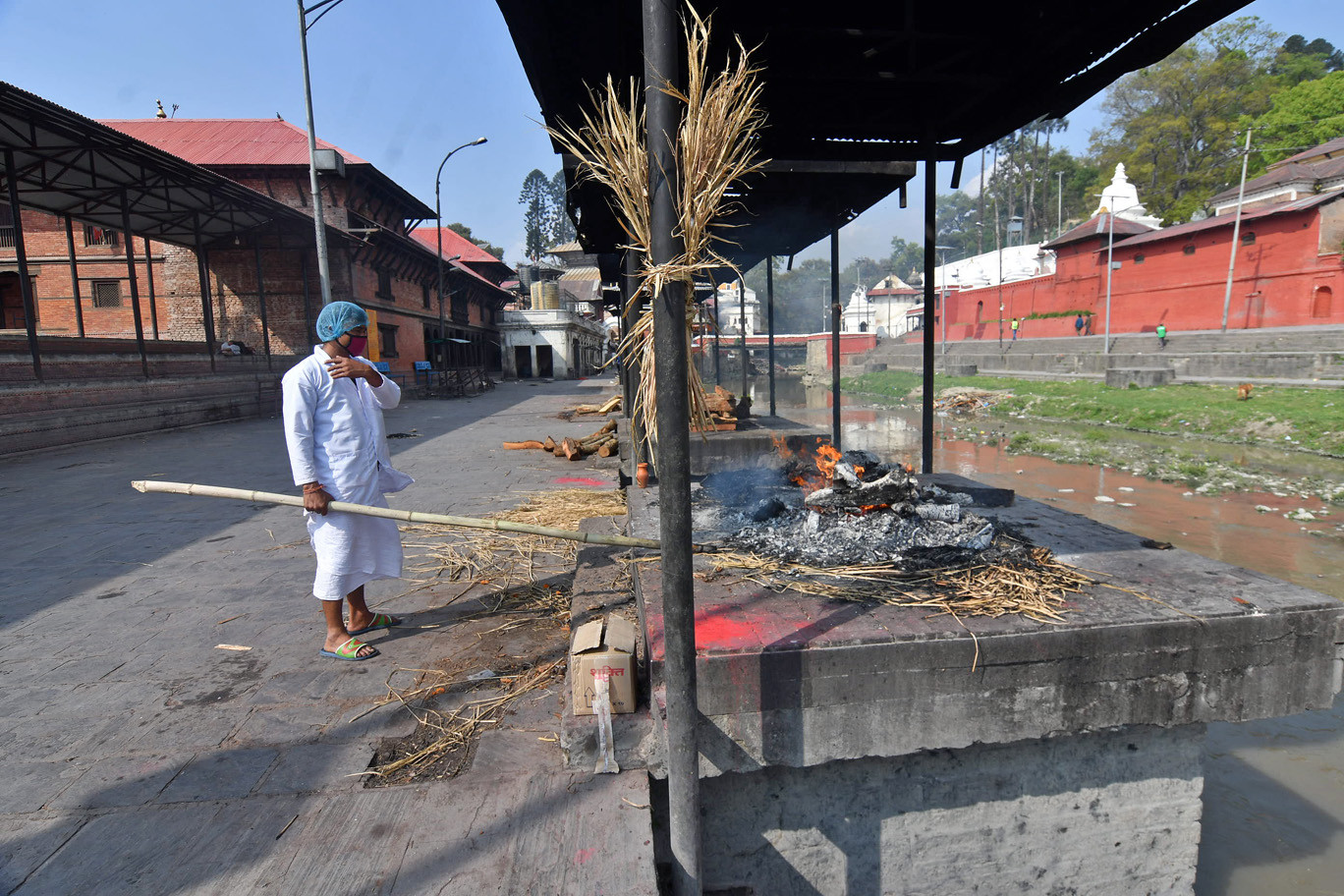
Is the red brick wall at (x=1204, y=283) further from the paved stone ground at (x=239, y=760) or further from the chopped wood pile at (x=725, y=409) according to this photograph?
the paved stone ground at (x=239, y=760)

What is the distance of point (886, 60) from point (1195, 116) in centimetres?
5569

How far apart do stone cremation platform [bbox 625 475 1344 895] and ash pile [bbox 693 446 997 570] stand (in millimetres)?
509

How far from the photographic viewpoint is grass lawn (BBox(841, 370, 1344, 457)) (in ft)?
47.0

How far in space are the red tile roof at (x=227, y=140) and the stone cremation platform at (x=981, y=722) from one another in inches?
1055

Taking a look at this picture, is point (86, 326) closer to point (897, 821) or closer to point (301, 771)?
point (301, 771)

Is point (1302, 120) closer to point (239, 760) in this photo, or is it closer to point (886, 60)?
point (886, 60)

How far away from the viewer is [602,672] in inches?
101

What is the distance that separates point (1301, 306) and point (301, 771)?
109 ft

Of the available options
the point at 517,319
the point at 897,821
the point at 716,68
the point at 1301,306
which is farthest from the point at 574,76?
the point at 517,319

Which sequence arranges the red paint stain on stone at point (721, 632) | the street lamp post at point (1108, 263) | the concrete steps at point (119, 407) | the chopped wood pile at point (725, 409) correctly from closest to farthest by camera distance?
1. the red paint stain on stone at point (721, 632)
2. the chopped wood pile at point (725, 409)
3. the concrete steps at point (119, 407)
4. the street lamp post at point (1108, 263)

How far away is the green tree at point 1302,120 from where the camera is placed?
123ft

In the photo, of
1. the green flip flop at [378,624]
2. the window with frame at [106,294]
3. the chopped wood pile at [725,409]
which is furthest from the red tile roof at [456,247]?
the green flip flop at [378,624]

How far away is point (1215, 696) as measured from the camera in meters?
2.54

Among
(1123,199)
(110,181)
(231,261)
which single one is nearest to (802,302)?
(1123,199)
